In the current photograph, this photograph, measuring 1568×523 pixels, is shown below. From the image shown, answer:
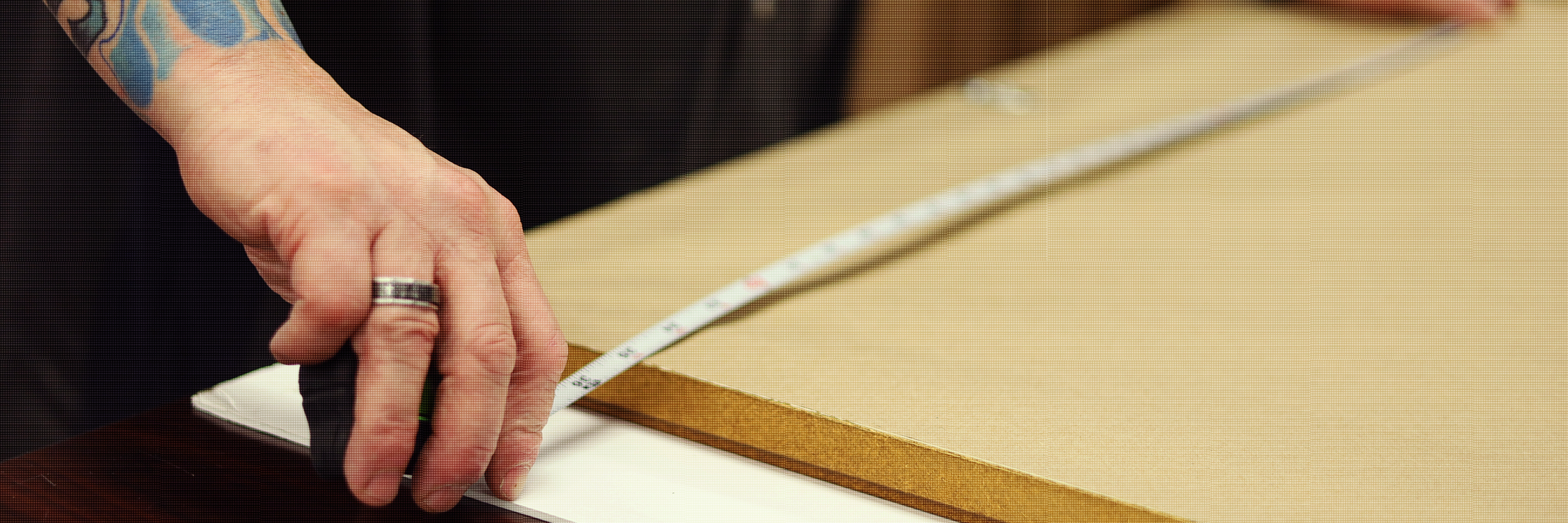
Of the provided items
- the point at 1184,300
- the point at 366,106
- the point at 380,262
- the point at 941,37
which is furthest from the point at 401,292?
the point at 941,37

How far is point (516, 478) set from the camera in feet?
1.59

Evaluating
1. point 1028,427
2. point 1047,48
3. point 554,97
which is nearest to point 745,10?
point 554,97

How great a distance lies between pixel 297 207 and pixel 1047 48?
171 centimetres

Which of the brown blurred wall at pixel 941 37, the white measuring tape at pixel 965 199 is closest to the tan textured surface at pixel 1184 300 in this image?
the white measuring tape at pixel 965 199

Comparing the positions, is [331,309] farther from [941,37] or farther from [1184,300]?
[941,37]

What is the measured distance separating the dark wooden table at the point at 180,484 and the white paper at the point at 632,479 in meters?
0.02

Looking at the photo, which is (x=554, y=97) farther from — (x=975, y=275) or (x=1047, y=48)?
(x=1047, y=48)

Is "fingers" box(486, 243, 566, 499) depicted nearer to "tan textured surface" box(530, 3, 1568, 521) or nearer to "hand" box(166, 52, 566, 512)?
"hand" box(166, 52, 566, 512)

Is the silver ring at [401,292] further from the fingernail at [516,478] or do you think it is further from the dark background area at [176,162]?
the dark background area at [176,162]

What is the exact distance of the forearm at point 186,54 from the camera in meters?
0.45

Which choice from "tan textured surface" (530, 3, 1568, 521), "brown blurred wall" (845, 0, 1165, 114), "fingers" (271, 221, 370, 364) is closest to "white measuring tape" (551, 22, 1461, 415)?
"tan textured surface" (530, 3, 1568, 521)

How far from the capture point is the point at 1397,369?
2.02ft

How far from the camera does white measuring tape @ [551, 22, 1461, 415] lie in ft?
1.92

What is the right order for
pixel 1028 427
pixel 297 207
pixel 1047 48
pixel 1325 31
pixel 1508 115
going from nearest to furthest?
pixel 297 207 < pixel 1028 427 < pixel 1508 115 < pixel 1325 31 < pixel 1047 48
